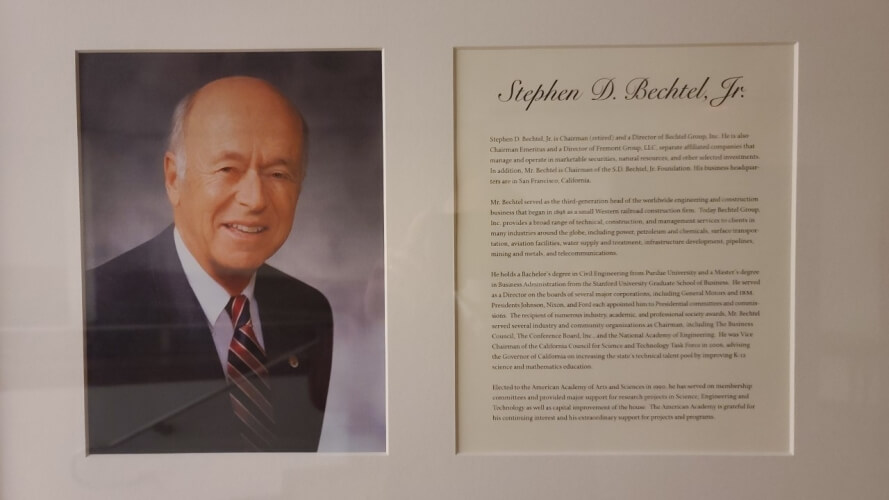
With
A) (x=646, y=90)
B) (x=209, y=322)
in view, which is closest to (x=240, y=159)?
(x=209, y=322)

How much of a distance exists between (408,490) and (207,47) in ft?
2.25

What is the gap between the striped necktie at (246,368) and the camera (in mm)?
904

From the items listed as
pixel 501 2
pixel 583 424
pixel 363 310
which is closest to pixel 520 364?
pixel 583 424

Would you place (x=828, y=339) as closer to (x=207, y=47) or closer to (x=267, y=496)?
(x=267, y=496)

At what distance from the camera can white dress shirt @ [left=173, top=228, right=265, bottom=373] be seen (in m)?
0.90

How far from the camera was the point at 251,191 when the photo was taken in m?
0.89

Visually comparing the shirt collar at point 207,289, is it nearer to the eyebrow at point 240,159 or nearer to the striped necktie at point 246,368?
the striped necktie at point 246,368

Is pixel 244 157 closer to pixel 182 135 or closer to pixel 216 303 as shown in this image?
pixel 182 135

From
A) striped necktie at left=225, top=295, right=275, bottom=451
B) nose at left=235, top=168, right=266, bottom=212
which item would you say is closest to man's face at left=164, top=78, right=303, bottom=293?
nose at left=235, top=168, right=266, bottom=212

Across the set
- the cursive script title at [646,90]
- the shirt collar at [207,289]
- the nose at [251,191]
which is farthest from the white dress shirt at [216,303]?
the cursive script title at [646,90]

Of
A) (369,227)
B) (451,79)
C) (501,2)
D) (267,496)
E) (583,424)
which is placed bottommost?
(267,496)

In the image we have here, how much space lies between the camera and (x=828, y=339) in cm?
88

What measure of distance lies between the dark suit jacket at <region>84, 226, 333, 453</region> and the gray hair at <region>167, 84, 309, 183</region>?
0.11 m

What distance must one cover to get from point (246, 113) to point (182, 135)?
10 cm
